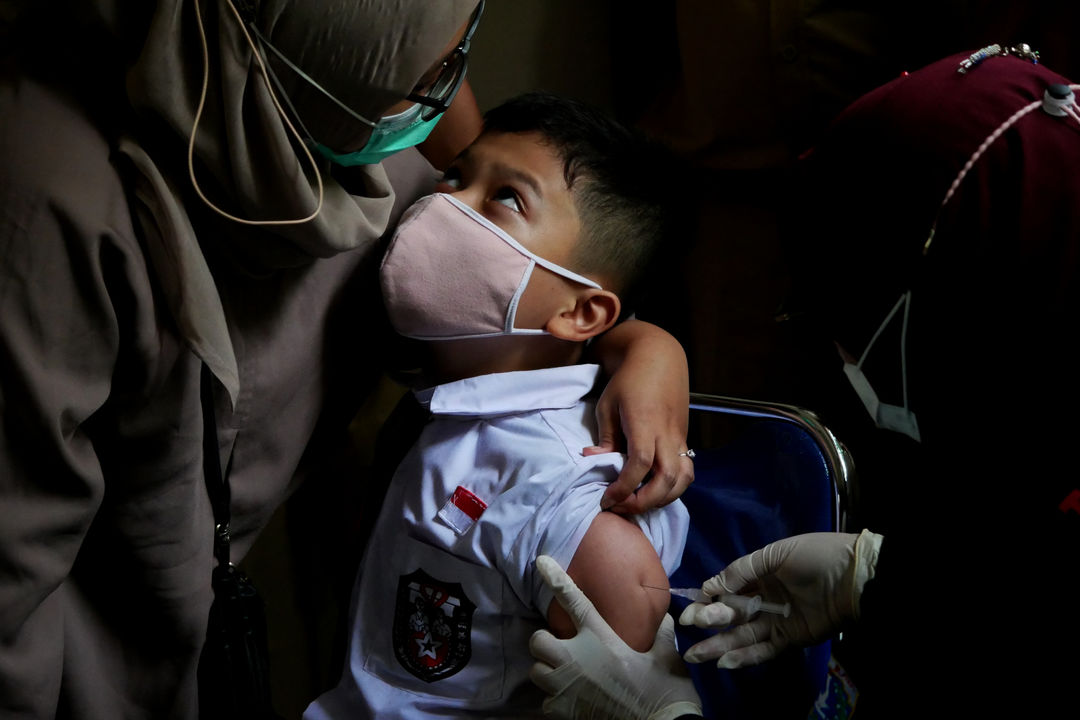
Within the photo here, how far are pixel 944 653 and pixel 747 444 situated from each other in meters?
0.55

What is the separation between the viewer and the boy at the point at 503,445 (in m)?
1.21

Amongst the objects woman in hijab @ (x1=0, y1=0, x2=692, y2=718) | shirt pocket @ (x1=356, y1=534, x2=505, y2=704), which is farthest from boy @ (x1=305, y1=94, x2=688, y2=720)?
woman in hijab @ (x1=0, y1=0, x2=692, y2=718)

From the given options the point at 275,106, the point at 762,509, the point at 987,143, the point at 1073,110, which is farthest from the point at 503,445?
the point at 1073,110

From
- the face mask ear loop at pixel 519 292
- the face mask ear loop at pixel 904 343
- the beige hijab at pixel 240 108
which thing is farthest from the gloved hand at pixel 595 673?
the face mask ear loop at pixel 904 343

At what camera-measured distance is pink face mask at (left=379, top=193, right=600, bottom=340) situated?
129cm

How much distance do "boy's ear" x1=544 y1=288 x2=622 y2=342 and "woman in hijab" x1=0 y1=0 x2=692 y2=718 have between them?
0.25 meters

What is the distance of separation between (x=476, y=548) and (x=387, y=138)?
1.77 feet

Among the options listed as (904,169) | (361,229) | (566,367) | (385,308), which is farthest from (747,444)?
(361,229)

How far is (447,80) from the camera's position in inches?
44.5

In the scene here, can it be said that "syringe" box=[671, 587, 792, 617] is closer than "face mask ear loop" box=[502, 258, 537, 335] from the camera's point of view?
Yes

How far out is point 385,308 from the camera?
1.36 meters

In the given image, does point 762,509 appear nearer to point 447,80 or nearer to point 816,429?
point 816,429

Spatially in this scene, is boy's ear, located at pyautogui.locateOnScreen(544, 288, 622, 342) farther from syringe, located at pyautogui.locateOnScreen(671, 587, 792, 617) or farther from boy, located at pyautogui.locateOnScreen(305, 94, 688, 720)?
syringe, located at pyautogui.locateOnScreen(671, 587, 792, 617)

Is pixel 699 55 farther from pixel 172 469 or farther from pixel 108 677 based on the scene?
pixel 108 677
